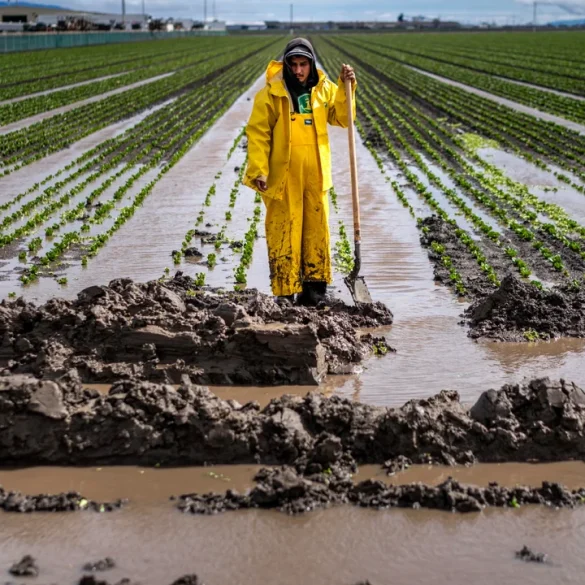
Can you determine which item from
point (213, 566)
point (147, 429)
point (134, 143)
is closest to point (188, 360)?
point (147, 429)

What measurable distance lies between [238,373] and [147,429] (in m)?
1.22

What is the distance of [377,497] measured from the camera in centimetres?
453

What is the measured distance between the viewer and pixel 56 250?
988 cm

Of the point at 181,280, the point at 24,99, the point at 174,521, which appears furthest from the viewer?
the point at 24,99

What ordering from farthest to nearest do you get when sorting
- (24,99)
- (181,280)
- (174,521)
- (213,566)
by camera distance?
(24,99), (181,280), (174,521), (213,566)

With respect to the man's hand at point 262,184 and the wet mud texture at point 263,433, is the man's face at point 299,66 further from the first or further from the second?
the wet mud texture at point 263,433

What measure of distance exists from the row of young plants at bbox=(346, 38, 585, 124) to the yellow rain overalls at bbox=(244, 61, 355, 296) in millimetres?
16025

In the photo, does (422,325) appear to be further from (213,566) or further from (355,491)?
(213,566)

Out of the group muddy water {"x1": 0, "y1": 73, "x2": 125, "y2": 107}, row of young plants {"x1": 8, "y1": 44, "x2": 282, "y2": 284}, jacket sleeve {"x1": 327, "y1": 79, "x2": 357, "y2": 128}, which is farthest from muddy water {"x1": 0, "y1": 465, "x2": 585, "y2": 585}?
muddy water {"x1": 0, "y1": 73, "x2": 125, "y2": 107}

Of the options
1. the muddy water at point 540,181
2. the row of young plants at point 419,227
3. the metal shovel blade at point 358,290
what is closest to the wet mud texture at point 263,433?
the metal shovel blade at point 358,290

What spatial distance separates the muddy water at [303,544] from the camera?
13.0ft

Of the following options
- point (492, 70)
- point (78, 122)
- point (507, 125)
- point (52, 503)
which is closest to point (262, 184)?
point (52, 503)

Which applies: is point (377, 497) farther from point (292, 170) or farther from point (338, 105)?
point (338, 105)

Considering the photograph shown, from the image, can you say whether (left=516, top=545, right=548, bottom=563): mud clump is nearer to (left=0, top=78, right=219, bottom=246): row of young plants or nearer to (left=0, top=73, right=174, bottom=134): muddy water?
(left=0, top=78, right=219, bottom=246): row of young plants
